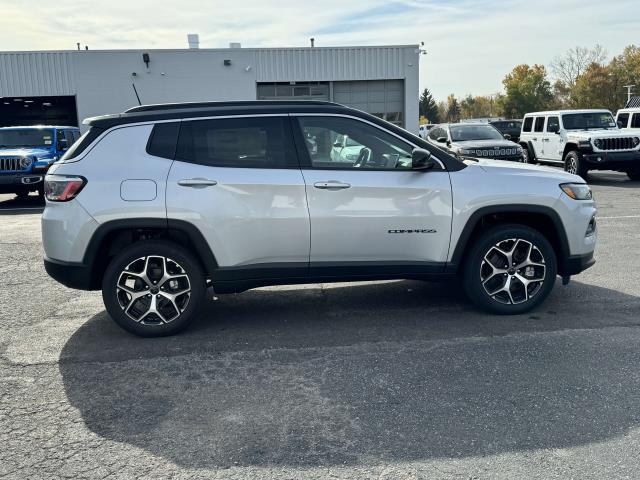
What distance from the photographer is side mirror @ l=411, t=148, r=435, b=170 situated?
5.05m

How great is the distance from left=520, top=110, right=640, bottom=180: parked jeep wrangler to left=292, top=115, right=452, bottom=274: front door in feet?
42.6

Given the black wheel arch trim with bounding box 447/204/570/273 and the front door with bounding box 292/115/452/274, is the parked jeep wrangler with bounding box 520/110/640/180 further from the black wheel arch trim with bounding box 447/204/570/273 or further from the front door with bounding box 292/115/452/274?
the front door with bounding box 292/115/452/274

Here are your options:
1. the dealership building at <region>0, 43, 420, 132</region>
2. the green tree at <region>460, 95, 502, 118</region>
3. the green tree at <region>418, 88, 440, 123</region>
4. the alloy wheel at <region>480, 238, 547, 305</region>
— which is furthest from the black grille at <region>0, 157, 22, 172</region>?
the green tree at <region>418, 88, 440, 123</region>

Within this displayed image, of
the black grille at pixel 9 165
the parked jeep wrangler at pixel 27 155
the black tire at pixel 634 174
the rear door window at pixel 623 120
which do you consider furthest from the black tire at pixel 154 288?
the rear door window at pixel 623 120

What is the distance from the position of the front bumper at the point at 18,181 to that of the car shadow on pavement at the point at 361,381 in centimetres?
1001

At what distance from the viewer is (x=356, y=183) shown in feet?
16.7

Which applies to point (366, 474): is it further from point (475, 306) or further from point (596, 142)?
point (596, 142)

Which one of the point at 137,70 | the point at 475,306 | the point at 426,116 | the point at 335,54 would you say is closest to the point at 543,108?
the point at 426,116

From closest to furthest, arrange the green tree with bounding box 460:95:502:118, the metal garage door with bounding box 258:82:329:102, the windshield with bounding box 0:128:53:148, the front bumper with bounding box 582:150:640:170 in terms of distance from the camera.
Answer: the windshield with bounding box 0:128:53:148, the front bumper with bounding box 582:150:640:170, the metal garage door with bounding box 258:82:329:102, the green tree with bounding box 460:95:502:118

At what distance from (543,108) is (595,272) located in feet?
254

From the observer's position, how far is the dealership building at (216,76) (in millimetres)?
27281

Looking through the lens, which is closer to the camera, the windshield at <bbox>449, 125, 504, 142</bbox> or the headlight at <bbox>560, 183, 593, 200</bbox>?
the headlight at <bbox>560, 183, 593, 200</bbox>

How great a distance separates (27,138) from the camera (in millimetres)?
15953

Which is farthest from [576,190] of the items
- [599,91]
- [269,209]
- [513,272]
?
[599,91]
